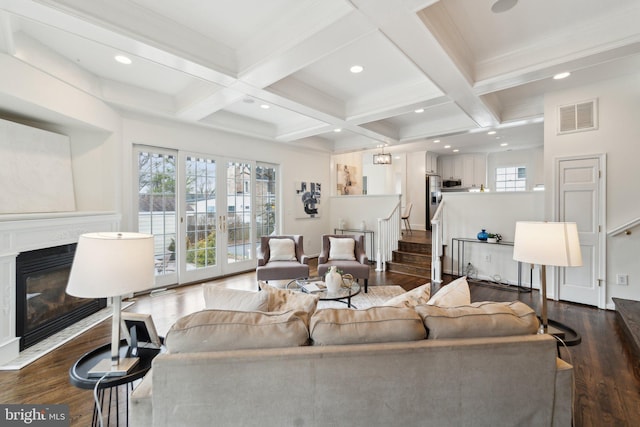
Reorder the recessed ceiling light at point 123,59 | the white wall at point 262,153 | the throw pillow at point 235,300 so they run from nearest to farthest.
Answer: the throw pillow at point 235,300 → the recessed ceiling light at point 123,59 → the white wall at point 262,153

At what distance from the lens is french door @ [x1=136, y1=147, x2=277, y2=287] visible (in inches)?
172

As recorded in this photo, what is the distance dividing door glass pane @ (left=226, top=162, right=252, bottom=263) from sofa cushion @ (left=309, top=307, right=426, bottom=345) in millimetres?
4337

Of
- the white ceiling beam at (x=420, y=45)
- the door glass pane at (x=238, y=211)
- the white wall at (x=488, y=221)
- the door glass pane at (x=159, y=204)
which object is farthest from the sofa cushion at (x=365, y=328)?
the door glass pane at (x=238, y=211)

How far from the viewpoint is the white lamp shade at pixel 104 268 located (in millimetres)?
1261

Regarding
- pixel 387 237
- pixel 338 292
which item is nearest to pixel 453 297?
pixel 338 292

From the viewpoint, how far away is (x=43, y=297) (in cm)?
283

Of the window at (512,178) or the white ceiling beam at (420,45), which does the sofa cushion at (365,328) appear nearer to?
the white ceiling beam at (420,45)

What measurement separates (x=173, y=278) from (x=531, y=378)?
4.69 metres

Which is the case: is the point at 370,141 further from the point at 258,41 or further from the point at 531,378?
the point at 531,378

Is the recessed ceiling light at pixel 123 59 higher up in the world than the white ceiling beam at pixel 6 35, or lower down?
higher up

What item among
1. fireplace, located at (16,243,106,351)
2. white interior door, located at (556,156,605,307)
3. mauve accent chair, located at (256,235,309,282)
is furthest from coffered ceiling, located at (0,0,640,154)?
mauve accent chair, located at (256,235,309,282)

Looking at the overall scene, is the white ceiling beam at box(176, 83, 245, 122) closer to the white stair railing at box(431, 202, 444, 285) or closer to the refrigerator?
the white stair railing at box(431, 202, 444, 285)

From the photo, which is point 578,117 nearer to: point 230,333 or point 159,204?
point 230,333

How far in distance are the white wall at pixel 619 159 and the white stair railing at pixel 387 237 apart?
305 cm
